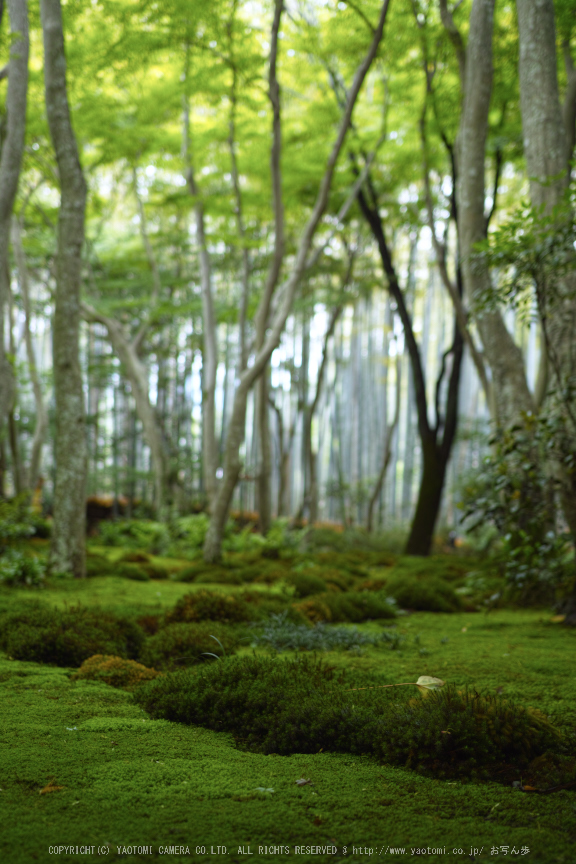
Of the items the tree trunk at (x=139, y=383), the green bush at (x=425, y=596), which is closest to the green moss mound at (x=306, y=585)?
the green bush at (x=425, y=596)

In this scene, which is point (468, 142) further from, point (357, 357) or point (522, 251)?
point (357, 357)

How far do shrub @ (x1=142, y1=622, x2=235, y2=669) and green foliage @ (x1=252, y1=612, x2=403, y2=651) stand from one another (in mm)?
242

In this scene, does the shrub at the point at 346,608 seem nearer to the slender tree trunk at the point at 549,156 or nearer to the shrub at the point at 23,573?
the slender tree trunk at the point at 549,156

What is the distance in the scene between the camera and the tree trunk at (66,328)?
16.9 ft

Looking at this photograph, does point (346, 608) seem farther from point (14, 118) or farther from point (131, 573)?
point (14, 118)

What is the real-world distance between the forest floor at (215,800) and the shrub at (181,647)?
435mm

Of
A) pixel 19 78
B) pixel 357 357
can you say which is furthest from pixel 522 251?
pixel 357 357

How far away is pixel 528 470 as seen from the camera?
152 inches

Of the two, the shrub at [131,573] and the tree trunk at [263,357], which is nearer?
the shrub at [131,573]

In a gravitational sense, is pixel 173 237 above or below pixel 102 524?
above

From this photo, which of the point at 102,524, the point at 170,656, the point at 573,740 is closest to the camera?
the point at 573,740

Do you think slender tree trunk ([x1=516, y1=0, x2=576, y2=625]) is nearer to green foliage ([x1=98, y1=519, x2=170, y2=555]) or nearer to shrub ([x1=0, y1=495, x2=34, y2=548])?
shrub ([x1=0, y1=495, x2=34, y2=548])

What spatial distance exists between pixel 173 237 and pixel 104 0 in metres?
5.19

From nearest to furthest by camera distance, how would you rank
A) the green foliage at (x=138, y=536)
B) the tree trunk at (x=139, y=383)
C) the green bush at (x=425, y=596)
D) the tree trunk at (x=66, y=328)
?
the green bush at (x=425, y=596) → the tree trunk at (x=66, y=328) → the green foliage at (x=138, y=536) → the tree trunk at (x=139, y=383)
